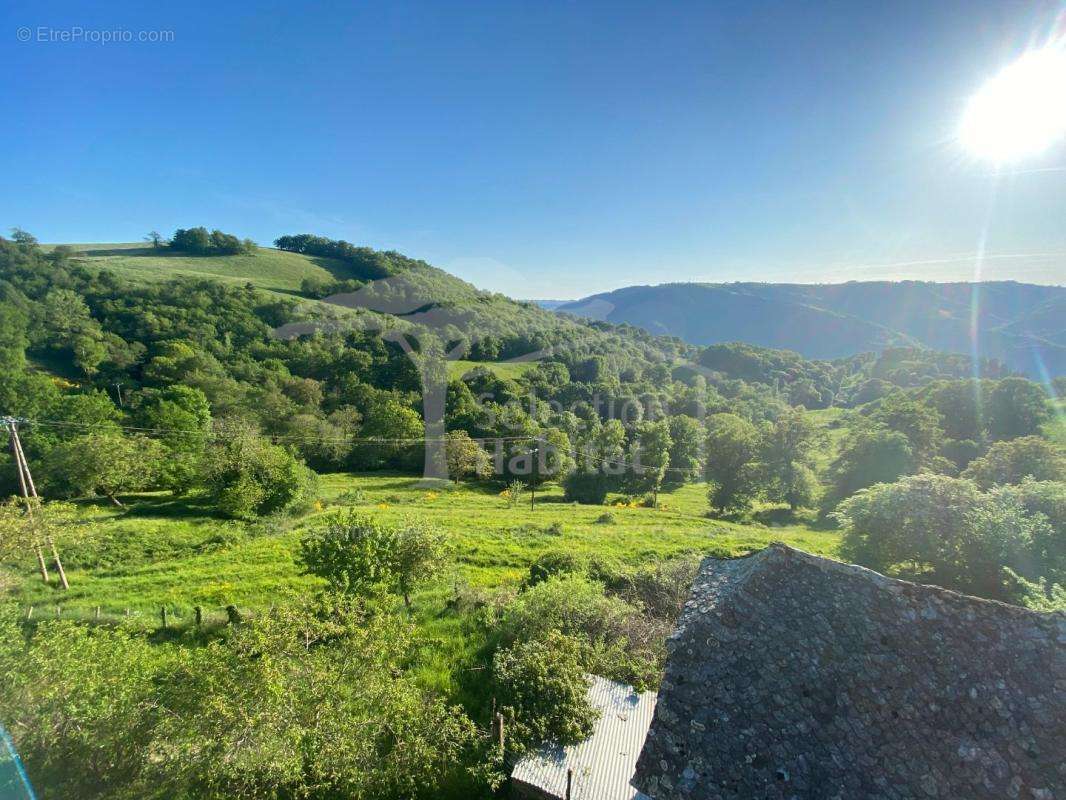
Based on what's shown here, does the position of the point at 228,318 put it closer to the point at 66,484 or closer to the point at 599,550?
the point at 66,484

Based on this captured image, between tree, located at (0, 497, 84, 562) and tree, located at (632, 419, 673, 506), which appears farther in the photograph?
tree, located at (632, 419, 673, 506)

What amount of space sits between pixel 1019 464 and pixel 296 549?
5187cm

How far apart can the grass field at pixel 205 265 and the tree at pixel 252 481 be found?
7302 cm

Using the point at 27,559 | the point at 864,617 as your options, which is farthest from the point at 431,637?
the point at 27,559

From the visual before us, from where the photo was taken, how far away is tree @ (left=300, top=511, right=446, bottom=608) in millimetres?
13844

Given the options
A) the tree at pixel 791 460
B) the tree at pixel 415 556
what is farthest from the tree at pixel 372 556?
the tree at pixel 791 460

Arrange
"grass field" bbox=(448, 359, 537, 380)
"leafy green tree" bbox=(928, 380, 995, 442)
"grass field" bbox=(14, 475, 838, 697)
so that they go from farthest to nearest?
"grass field" bbox=(448, 359, 537, 380) → "leafy green tree" bbox=(928, 380, 995, 442) → "grass field" bbox=(14, 475, 838, 697)

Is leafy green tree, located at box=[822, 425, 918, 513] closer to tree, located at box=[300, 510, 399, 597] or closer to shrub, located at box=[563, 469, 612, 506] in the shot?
shrub, located at box=[563, 469, 612, 506]

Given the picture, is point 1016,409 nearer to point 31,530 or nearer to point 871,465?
point 871,465

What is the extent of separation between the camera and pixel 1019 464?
33906 mm

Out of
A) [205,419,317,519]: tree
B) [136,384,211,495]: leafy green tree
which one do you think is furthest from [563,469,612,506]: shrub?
[136,384,211,495]: leafy green tree

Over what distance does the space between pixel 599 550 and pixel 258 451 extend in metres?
24.8

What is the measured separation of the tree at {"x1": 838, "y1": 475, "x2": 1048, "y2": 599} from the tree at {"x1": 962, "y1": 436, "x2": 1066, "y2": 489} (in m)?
16.4

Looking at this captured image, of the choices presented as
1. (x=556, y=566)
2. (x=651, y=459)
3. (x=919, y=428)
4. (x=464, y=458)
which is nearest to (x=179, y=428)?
(x=464, y=458)
